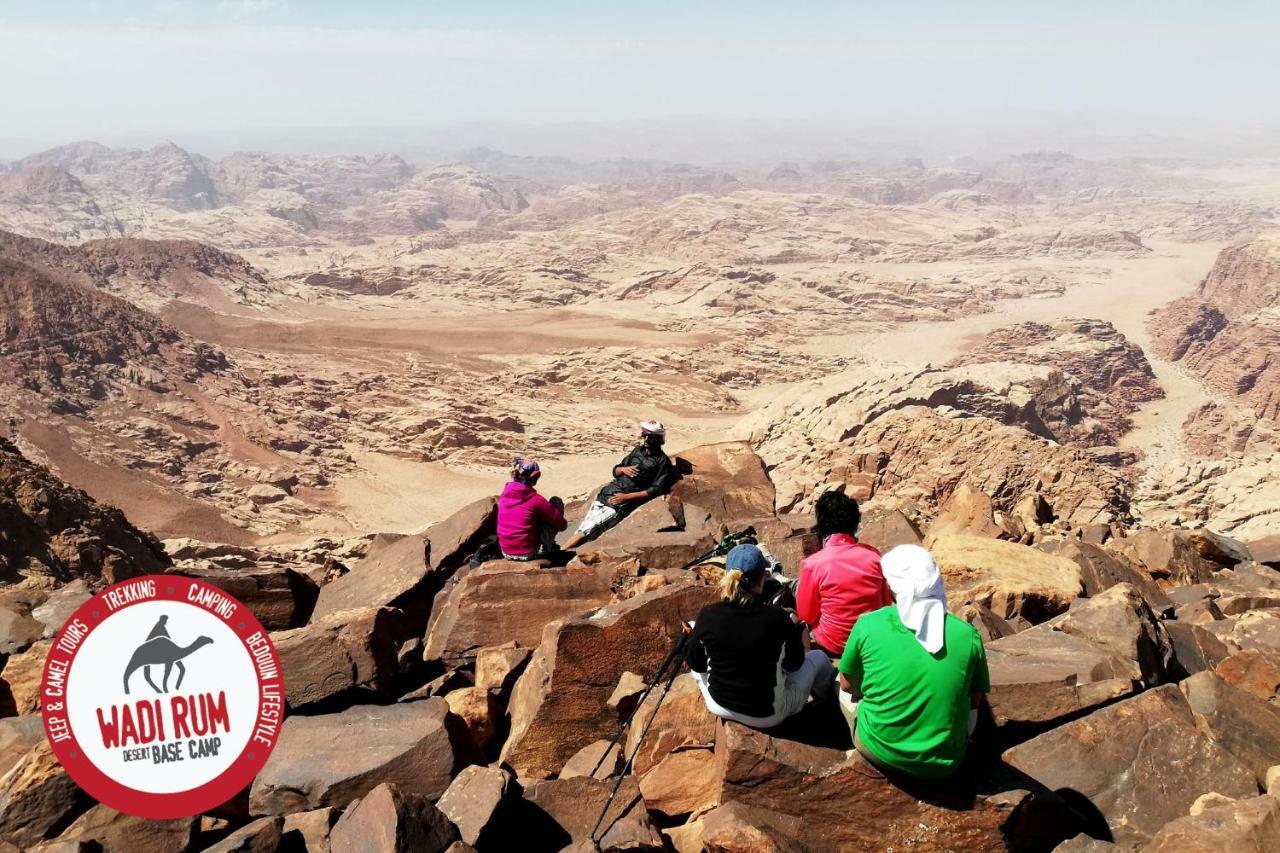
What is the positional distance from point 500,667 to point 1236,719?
4.10m

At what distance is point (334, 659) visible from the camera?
510cm

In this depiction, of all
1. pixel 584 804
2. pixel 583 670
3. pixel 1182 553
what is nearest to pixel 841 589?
pixel 583 670

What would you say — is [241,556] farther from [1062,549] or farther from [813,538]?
[1062,549]

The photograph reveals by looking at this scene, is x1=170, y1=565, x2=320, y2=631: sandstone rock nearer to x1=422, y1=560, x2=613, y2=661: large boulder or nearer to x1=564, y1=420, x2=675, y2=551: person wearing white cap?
x1=422, y1=560, x2=613, y2=661: large boulder

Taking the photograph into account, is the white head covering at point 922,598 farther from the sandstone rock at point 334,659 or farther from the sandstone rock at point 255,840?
the sandstone rock at point 334,659

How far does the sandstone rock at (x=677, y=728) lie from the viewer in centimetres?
422

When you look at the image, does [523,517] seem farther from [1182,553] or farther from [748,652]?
[1182,553]

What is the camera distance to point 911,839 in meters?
3.62

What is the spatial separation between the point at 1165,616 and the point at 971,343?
39.6 metres

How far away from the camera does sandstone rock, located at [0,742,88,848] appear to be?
384 centimetres

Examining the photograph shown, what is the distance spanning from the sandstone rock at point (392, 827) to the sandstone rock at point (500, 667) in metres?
1.54

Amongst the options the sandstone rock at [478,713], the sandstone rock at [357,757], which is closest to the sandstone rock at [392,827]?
the sandstone rock at [357,757]

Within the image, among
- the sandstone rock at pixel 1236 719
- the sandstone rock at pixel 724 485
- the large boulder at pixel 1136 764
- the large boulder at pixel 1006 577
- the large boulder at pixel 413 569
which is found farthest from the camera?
the sandstone rock at pixel 724 485

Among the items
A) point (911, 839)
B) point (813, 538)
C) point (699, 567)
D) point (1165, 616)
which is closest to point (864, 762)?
point (911, 839)
